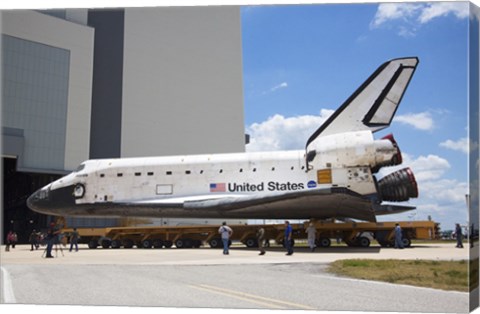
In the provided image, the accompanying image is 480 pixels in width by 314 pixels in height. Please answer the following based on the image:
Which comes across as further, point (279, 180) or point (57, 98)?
point (57, 98)

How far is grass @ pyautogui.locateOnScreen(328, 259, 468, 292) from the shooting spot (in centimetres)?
645

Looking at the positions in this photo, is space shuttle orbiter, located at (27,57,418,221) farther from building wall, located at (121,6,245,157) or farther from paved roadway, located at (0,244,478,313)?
building wall, located at (121,6,245,157)

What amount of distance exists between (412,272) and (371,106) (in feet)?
22.2

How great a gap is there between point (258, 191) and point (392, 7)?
8.67m

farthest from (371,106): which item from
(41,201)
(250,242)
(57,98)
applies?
(57,98)

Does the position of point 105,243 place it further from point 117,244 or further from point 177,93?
point 177,93

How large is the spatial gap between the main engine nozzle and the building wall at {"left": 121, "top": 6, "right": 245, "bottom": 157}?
1026cm

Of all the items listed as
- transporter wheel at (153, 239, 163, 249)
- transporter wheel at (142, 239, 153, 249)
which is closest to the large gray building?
transporter wheel at (142, 239, 153, 249)

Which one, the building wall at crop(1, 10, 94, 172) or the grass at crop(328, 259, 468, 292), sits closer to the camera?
the grass at crop(328, 259, 468, 292)

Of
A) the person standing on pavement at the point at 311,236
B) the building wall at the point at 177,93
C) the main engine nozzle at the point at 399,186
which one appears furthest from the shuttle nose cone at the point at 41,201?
the main engine nozzle at the point at 399,186

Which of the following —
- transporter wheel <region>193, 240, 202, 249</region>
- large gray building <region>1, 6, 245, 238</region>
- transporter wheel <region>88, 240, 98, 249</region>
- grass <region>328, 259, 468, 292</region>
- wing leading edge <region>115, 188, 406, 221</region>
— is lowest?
transporter wheel <region>88, 240, 98, 249</region>

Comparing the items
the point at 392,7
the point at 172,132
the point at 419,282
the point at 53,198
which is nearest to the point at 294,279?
the point at 419,282

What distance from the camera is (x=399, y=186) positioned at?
1385 cm

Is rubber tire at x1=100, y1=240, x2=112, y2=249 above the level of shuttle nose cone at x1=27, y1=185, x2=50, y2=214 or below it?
below
